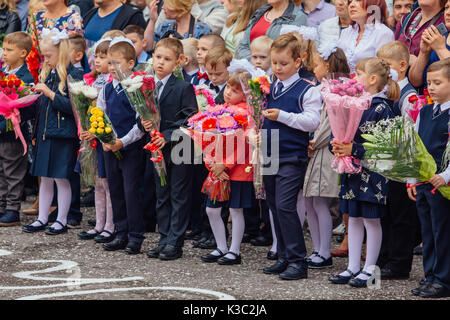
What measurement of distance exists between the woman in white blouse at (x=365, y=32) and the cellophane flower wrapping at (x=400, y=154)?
1.76m

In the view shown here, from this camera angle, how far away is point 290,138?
6.09m

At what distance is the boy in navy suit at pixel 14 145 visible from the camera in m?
8.34

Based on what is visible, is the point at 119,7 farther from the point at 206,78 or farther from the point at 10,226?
the point at 10,226

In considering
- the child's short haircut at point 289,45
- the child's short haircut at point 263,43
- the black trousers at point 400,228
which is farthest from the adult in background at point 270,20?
the black trousers at point 400,228

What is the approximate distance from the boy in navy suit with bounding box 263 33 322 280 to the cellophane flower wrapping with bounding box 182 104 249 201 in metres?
0.43

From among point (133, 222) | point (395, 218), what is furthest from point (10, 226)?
point (395, 218)

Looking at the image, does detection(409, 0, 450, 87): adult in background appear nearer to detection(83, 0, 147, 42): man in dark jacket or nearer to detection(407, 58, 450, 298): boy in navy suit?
detection(407, 58, 450, 298): boy in navy suit

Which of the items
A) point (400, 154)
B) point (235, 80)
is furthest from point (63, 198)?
point (400, 154)

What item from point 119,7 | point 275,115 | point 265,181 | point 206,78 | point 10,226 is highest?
point 119,7

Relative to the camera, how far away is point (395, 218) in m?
6.32

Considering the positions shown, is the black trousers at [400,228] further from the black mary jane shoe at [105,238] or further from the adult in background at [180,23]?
the adult in background at [180,23]

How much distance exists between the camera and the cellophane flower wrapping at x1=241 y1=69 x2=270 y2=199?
6137mm

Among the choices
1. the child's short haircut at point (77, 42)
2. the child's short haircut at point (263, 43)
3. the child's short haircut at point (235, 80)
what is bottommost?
the child's short haircut at point (235, 80)

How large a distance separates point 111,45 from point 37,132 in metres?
1.36
